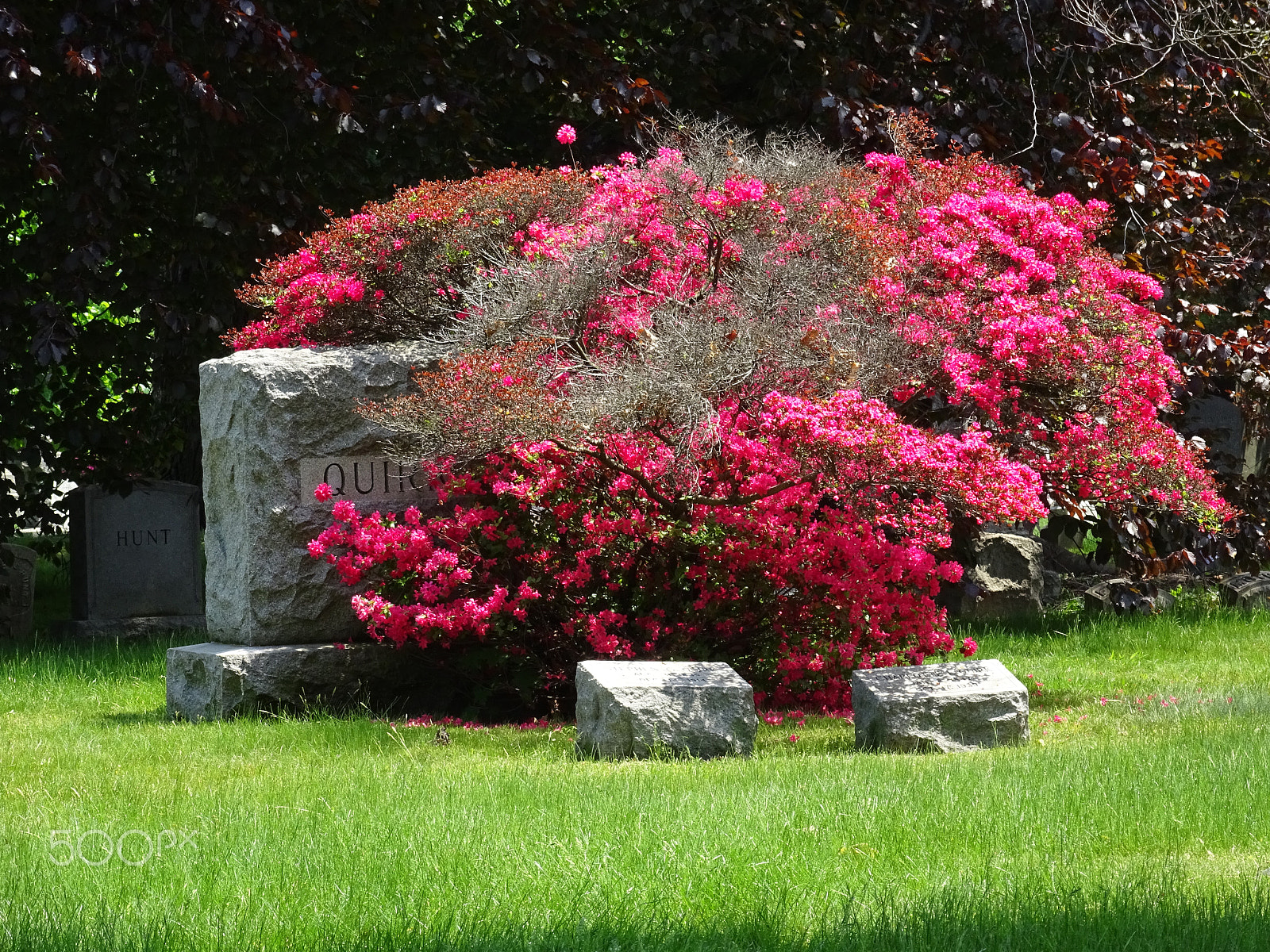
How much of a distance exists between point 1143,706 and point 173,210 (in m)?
7.02

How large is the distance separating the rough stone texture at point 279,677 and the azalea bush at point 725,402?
1.06ft

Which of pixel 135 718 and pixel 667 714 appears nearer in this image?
pixel 667 714

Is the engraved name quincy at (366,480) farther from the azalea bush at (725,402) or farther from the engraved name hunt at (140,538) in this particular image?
the engraved name hunt at (140,538)

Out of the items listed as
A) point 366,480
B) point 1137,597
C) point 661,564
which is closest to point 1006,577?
point 1137,597

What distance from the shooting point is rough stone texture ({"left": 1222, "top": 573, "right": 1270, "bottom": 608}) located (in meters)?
10.6

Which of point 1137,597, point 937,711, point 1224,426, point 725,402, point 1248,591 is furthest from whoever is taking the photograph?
point 1224,426

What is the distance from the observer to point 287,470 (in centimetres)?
703

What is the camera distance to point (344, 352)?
715 centimetres

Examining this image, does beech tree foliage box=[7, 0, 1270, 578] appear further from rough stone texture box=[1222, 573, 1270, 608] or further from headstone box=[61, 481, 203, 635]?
rough stone texture box=[1222, 573, 1270, 608]

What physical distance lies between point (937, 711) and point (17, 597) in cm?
770

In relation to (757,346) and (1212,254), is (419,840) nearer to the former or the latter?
(757,346)

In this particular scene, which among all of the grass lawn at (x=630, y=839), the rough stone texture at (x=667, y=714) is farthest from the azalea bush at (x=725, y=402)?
the rough stone texture at (x=667, y=714)

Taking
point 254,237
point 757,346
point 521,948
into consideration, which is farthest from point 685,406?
point 254,237

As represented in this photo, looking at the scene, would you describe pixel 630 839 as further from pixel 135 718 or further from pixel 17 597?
pixel 17 597
